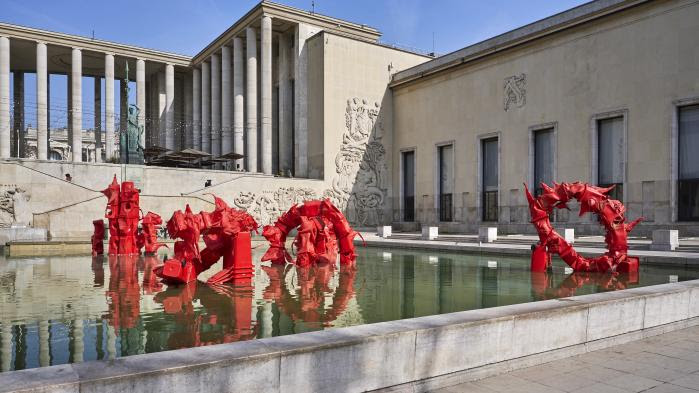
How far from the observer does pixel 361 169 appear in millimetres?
33219

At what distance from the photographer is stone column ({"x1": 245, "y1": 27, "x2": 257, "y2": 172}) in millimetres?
34531

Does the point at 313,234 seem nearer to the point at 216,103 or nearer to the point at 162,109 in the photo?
the point at 216,103

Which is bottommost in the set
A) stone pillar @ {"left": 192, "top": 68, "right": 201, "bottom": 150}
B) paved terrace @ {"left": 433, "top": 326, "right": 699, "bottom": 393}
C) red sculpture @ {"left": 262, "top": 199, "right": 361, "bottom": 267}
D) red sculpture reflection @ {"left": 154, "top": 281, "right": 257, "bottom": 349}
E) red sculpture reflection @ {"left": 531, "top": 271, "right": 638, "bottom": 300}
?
paved terrace @ {"left": 433, "top": 326, "right": 699, "bottom": 393}

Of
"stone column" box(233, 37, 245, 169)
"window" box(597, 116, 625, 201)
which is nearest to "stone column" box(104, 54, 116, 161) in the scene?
"stone column" box(233, 37, 245, 169)

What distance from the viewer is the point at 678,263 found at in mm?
10531

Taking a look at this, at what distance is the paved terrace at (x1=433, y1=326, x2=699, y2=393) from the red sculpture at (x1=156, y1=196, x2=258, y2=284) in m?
4.86

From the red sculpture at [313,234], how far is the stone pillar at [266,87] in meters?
22.7

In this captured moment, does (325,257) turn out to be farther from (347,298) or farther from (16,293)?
(16,293)

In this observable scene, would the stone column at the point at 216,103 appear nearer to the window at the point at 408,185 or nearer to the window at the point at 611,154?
the window at the point at 408,185

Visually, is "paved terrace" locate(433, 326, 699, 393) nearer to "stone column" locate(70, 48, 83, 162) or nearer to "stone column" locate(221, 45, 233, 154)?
"stone column" locate(221, 45, 233, 154)

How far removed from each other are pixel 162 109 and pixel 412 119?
23431mm

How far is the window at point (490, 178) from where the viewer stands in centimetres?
2802

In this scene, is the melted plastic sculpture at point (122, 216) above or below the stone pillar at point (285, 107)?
below

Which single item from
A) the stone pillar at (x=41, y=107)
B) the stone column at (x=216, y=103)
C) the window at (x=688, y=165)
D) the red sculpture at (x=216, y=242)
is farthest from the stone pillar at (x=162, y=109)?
the red sculpture at (x=216, y=242)
